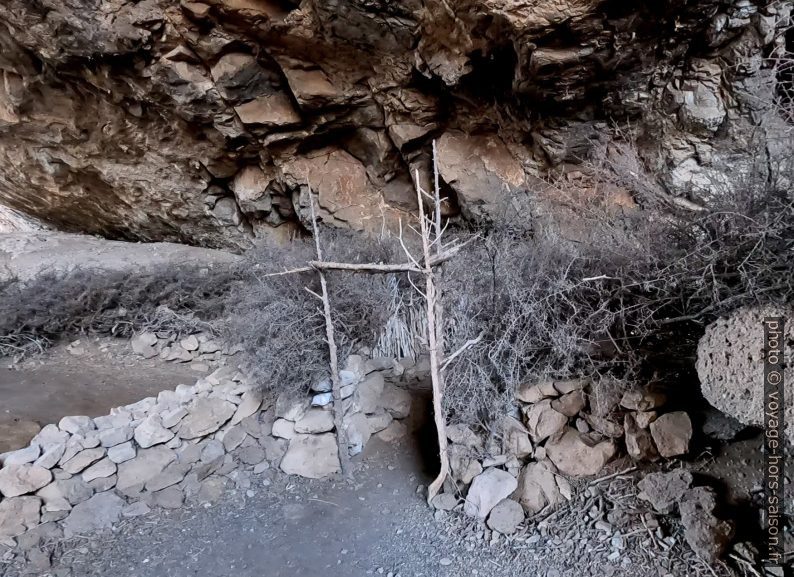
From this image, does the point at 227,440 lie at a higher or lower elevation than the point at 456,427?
lower

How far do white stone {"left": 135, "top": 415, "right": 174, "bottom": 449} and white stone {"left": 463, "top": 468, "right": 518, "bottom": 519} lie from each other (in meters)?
2.37

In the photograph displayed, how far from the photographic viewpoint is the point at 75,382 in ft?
14.7

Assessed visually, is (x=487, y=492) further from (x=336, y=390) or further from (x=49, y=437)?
(x=49, y=437)

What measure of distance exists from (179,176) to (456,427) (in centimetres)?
541

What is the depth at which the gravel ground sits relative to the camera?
2902 millimetres

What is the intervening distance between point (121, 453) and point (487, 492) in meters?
2.73

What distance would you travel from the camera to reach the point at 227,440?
4.06m

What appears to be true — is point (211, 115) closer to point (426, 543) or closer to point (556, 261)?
point (556, 261)

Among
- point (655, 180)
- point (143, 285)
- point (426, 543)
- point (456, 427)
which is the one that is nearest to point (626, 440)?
point (456, 427)

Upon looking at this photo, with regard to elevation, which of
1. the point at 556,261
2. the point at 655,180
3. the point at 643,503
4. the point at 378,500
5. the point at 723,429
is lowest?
the point at 378,500

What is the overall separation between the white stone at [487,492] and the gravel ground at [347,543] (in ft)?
0.30

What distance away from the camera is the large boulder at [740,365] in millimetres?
2341

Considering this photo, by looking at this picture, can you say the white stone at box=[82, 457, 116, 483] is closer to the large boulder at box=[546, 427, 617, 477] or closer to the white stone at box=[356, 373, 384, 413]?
the white stone at box=[356, 373, 384, 413]

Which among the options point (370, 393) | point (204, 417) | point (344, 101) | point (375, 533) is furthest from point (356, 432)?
point (344, 101)
